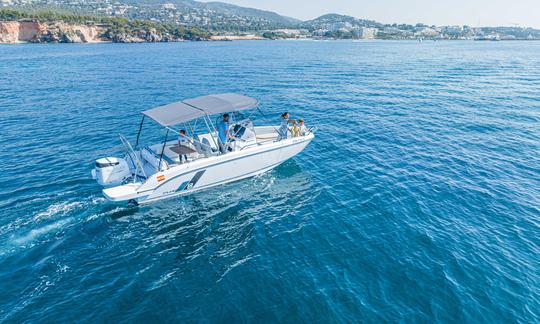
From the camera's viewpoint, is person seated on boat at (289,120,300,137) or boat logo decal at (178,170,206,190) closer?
boat logo decal at (178,170,206,190)

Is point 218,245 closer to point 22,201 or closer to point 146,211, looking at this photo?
point 146,211

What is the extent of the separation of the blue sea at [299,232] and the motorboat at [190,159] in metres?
0.84

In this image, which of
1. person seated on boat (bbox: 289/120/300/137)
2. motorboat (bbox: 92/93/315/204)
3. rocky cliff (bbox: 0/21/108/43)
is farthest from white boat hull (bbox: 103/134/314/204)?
rocky cliff (bbox: 0/21/108/43)

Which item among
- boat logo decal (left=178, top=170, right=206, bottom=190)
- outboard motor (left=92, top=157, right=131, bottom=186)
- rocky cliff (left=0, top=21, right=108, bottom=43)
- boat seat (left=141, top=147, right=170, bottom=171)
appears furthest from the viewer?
rocky cliff (left=0, top=21, right=108, bottom=43)

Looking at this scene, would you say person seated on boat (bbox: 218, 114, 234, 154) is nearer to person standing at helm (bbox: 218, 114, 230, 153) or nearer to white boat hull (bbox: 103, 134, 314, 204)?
person standing at helm (bbox: 218, 114, 230, 153)

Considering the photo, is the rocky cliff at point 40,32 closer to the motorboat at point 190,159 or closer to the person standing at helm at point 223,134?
the motorboat at point 190,159

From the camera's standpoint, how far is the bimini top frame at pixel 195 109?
1570 centimetres

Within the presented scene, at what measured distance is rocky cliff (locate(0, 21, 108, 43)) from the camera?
109 m

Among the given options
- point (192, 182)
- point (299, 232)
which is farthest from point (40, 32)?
point (299, 232)

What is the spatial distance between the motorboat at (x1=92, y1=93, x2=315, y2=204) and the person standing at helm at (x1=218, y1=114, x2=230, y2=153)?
56mm

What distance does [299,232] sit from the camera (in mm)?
14352

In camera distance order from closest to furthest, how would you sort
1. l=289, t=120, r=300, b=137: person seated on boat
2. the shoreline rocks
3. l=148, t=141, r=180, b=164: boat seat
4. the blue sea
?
the blue sea → l=148, t=141, r=180, b=164: boat seat → l=289, t=120, r=300, b=137: person seated on boat → the shoreline rocks

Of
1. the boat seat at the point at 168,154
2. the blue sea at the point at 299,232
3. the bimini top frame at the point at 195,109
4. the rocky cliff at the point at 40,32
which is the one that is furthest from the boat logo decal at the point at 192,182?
the rocky cliff at the point at 40,32

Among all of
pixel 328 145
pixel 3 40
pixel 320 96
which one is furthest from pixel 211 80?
pixel 3 40
